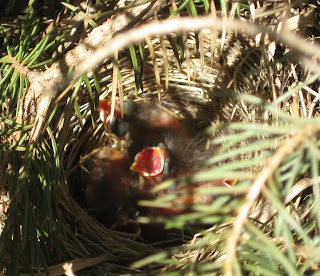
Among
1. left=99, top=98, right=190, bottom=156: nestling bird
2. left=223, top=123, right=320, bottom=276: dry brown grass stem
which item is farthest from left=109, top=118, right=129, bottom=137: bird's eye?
left=223, top=123, right=320, bottom=276: dry brown grass stem

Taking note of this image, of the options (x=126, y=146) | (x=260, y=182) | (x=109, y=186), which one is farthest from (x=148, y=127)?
(x=260, y=182)

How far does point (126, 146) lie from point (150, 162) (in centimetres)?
22

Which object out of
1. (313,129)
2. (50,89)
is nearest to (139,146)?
(50,89)

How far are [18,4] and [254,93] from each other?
898 millimetres

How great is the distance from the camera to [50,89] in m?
0.97

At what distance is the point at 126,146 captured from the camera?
1.66 meters

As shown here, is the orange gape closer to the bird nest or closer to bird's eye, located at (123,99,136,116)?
the bird nest

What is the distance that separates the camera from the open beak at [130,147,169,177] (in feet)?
4.80

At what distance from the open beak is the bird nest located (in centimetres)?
13

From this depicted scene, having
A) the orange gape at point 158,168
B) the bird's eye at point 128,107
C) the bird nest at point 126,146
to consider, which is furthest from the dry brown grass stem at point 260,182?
the bird's eye at point 128,107

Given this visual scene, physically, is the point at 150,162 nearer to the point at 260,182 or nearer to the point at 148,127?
the point at 148,127

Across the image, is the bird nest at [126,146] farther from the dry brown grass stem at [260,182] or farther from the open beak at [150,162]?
the dry brown grass stem at [260,182]

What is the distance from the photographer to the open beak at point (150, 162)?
1.46 m

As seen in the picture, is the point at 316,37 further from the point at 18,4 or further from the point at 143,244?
the point at 18,4
